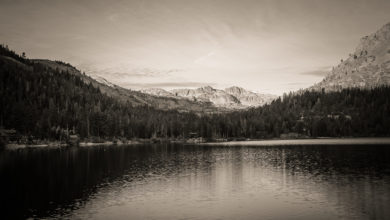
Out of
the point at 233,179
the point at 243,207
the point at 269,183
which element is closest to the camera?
the point at 243,207

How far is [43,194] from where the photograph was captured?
53.5 metres

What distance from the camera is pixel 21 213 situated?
138 ft

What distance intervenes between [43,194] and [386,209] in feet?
163

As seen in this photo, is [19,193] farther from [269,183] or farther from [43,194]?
[269,183]

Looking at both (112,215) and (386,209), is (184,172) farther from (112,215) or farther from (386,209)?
(386,209)

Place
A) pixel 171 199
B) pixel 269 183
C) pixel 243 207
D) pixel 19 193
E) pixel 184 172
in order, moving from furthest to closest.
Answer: pixel 184 172 → pixel 269 183 → pixel 19 193 → pixel 171 199 → pixel 243 207

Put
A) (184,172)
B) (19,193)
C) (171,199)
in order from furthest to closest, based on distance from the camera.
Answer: (184,172) < (19,193) < (171,199)

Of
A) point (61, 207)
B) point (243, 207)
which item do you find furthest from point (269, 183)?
point (61, 207)

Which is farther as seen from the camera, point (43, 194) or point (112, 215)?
point (43, 194)

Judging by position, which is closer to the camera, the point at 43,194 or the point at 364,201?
the point at 364,201

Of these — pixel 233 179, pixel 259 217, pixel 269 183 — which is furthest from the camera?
pixel 233 179

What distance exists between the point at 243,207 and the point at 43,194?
1273 inches

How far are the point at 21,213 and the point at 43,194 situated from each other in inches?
462

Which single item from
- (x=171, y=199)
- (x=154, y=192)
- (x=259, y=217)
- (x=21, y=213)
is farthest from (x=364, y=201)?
(x=21, y=213)
